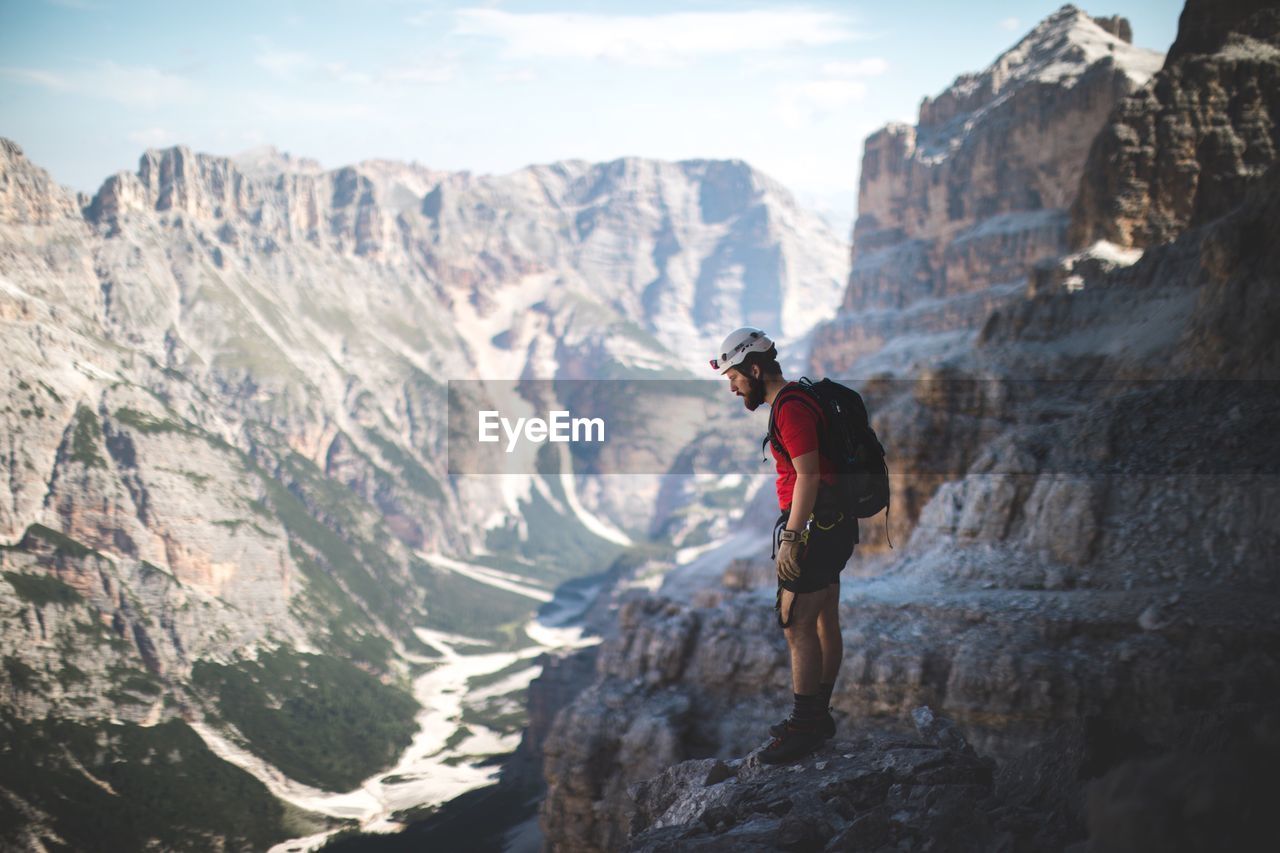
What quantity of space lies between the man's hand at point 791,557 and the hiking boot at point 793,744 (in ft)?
8.32

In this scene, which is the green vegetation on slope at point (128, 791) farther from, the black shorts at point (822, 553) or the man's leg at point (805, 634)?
the black shorts at point (822, 553)

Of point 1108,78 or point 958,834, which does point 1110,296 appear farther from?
point 1108,78

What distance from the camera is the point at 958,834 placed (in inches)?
378

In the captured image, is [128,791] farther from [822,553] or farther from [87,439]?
[822,553]

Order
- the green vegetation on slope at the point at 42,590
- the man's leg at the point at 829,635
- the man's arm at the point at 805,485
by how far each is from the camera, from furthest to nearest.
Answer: the green vegetation on slope at the point at 42,590, the man's leg at the point at 829,635, the man's arm at the point at 805,485

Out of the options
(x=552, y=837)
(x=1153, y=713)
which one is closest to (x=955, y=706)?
(x=1153, y=713)

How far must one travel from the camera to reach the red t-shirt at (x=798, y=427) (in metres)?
11.8

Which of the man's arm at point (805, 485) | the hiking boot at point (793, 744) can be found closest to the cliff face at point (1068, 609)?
the hiking boot at point (793, 744)

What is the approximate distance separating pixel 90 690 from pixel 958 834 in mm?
151335

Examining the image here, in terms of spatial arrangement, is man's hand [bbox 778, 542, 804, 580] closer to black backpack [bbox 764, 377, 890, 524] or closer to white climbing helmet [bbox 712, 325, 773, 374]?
black backpack [bbox 764, 377, 890, 524]

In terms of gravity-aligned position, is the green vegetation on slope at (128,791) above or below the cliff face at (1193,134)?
below

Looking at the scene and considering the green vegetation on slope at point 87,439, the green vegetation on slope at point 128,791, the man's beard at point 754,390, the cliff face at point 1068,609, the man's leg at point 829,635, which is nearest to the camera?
the cliff face at point 1068,609

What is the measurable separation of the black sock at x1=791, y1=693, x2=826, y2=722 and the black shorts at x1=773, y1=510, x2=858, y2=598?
5.54ft

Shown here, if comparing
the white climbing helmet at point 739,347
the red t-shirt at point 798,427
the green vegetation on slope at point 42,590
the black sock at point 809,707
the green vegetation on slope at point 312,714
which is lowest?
the green vegetation on slope at point 312,714
